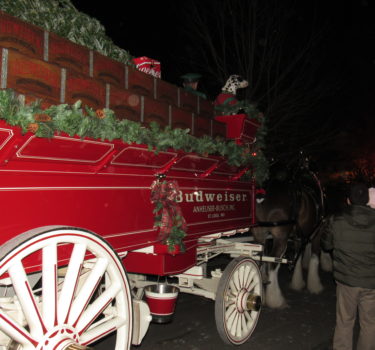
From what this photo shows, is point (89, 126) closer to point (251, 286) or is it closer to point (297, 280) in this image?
point (251, 286)

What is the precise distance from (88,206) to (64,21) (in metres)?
1.39

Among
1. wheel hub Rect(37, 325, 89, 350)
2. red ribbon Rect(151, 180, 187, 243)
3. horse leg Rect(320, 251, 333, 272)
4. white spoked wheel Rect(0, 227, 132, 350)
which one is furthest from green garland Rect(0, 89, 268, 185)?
horse leg Rect(320, 251, 333, 272)

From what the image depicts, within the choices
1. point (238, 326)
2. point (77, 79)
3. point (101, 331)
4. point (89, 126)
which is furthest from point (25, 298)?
point (238, 326)

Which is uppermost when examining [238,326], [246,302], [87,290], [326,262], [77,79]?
[77,79]

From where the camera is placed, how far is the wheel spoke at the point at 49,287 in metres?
1.80

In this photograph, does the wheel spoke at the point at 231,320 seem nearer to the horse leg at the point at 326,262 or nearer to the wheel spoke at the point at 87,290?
the wheel spoke at the point at 87,290

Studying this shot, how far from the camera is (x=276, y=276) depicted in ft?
16.6

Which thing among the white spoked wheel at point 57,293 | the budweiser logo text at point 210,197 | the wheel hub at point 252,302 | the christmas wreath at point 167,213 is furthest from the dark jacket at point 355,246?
the white spoked wheel at point 57,293

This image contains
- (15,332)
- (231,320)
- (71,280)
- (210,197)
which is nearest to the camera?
(15,332)

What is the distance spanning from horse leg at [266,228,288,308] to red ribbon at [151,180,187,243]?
8.46 feet

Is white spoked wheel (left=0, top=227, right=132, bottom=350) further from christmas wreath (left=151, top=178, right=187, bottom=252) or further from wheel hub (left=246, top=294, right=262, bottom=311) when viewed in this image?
wheel hub (left=246, top=294, right=262, bottom=311)

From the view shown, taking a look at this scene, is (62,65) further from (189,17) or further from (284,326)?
(189,17)

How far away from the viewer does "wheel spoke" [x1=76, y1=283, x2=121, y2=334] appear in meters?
1.99

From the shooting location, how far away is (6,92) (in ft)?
5.30
